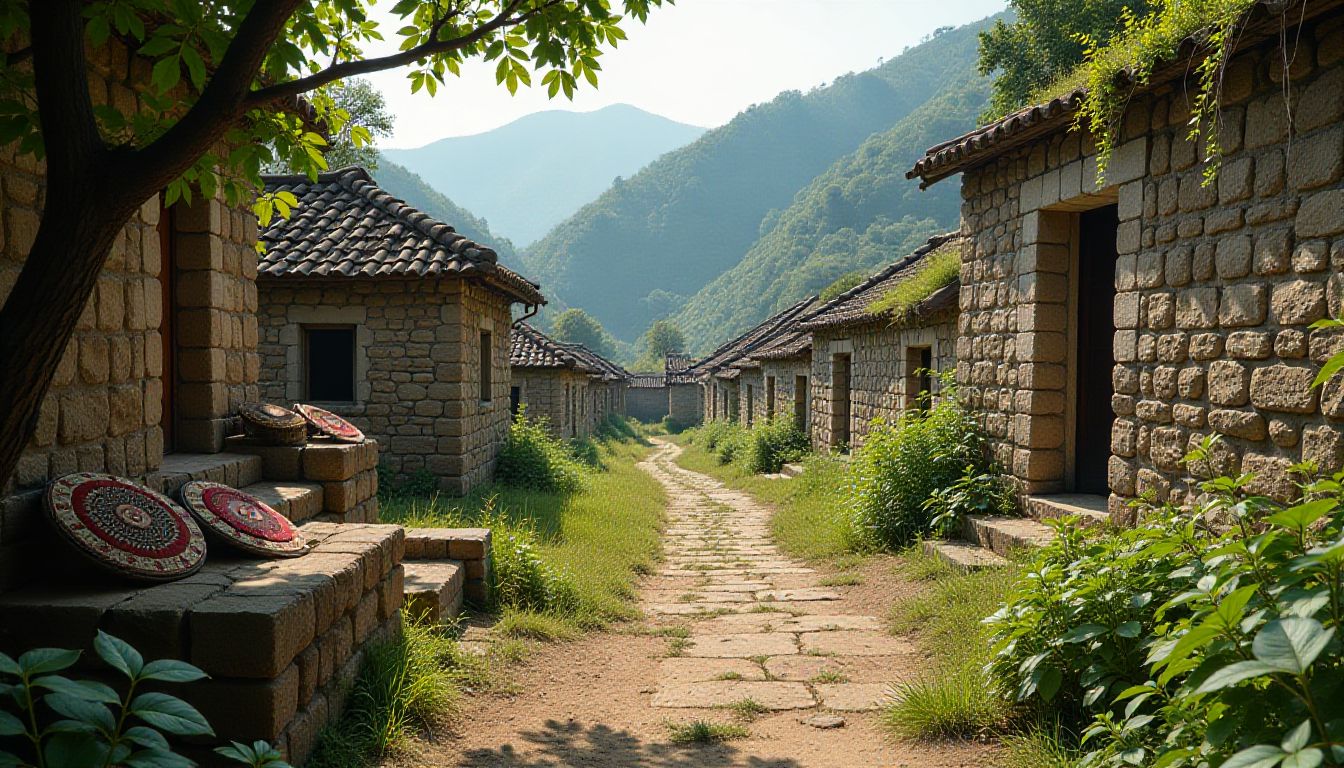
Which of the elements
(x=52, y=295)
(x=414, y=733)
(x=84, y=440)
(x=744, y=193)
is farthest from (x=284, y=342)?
(x=744, y=193)

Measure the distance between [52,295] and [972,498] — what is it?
248 inches

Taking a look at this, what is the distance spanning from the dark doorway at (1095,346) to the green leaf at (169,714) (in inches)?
250

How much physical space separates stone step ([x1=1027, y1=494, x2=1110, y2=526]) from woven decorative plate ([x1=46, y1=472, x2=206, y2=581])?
5.13 m

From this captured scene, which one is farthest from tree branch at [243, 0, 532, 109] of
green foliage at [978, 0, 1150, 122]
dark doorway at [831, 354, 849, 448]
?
green foliage at [978, 0, 1150, 122]

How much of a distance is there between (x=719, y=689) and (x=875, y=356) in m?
8.08

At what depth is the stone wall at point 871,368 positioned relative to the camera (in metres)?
9.67

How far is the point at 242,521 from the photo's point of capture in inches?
158

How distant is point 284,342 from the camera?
1005 cm

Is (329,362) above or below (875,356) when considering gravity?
below

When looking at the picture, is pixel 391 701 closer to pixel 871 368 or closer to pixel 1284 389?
pixel 1284 389

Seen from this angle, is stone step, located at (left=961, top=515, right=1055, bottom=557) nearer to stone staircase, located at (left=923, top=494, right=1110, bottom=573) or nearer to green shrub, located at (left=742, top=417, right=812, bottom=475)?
stone staircase, located at (left=923, top=494, right=1110, bottom=573)

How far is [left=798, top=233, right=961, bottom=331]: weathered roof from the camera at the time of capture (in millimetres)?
8673

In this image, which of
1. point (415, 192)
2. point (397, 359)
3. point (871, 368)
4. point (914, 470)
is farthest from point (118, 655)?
point (415, 192)

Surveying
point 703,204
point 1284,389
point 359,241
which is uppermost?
point 703,204
